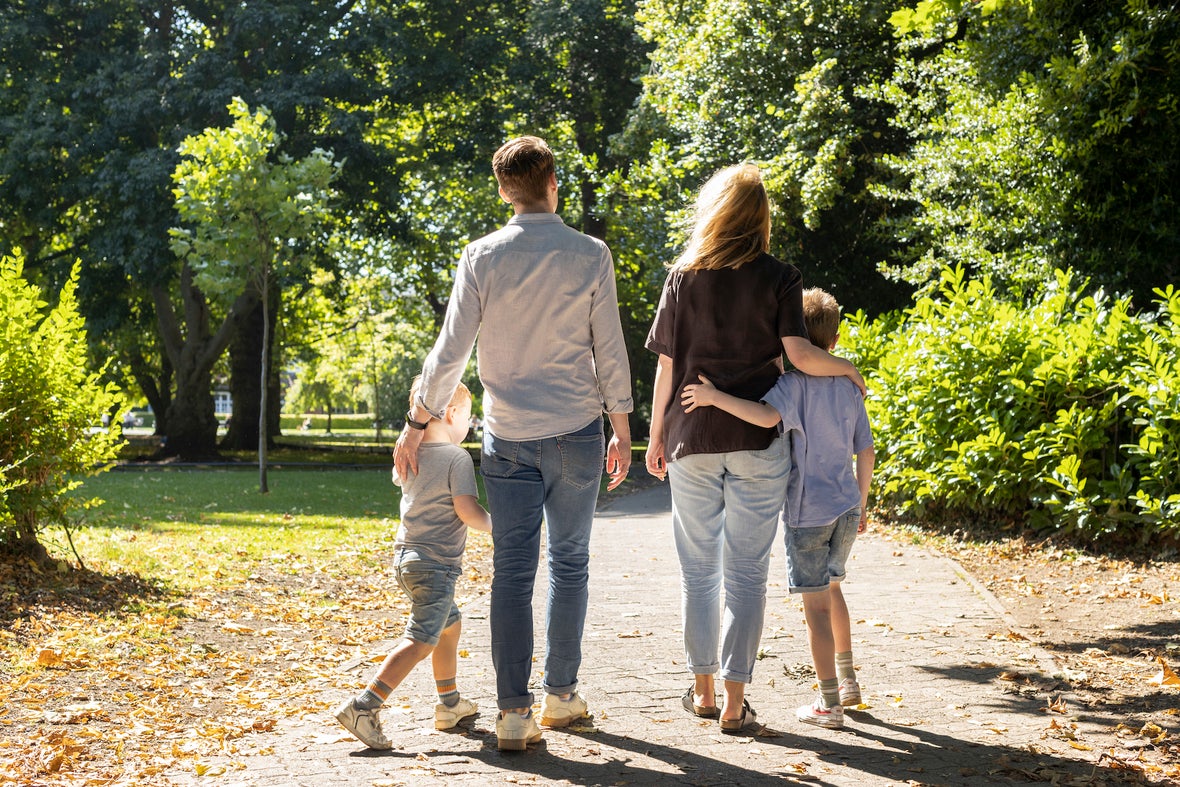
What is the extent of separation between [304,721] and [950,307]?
25.3 feet

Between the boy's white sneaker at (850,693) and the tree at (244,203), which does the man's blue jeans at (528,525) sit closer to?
the boy's white sneaker at (850,693)

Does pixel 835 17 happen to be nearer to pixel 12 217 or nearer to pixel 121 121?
pixel 121 121

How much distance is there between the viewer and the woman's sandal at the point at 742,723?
4297mm

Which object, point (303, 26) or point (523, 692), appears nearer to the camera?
point (523, 692)

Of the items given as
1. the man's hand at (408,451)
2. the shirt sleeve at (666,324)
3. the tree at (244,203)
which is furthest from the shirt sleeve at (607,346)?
the tree at (244,203)

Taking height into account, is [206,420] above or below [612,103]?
below

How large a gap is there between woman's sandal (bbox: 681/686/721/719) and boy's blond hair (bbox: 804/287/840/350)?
1.53 meters

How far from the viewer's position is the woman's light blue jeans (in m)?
4.25

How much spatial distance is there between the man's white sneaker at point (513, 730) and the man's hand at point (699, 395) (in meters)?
1.29

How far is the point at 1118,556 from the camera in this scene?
8.38 m

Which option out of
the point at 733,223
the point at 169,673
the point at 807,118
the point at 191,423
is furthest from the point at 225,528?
the point at 191,423

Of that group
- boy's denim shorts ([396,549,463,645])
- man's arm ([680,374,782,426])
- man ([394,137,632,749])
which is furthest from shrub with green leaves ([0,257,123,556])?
man's arm ([680,374,782,426])

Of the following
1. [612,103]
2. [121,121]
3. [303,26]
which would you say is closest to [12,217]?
[121,121]

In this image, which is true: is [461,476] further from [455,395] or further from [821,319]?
[821,319]
